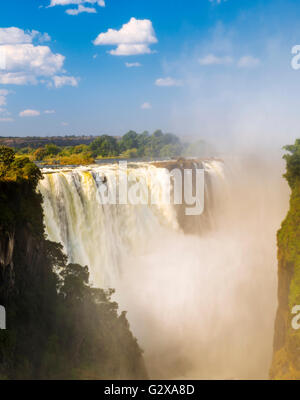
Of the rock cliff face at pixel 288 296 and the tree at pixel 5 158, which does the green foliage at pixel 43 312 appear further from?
the rock cliff face at pixel 288 296

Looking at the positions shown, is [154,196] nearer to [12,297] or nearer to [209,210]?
[209,210]

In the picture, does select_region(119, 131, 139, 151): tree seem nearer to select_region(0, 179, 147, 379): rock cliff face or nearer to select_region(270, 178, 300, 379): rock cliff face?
select_region(270, 178, 300, 379): rock cliff face

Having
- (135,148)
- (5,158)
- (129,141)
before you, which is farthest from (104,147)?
(5,158)

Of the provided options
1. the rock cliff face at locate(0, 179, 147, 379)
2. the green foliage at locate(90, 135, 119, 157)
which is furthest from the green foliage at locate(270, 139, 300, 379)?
the green foliage at locate(90, 135, 119, 157)

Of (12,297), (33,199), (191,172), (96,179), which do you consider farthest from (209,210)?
(12,297)

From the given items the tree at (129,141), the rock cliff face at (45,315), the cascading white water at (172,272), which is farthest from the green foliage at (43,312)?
the tree at (129,141)

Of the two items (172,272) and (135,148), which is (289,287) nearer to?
(172,272)
